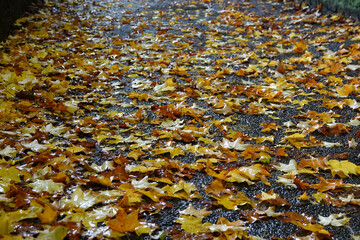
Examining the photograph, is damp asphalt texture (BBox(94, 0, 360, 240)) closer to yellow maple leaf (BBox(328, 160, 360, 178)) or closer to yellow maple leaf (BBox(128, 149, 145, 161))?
yellow maple leaf (BBox(328, 160, 360, 178))

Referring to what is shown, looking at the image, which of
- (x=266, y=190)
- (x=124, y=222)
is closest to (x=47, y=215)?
(x=124, y=222)

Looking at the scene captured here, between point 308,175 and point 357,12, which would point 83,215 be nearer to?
point 308,175

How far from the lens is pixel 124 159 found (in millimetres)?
2113

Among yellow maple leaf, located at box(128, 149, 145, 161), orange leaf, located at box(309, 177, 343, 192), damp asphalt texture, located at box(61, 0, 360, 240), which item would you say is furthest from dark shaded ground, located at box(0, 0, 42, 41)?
orange leaf, located at box(309, 177, 343, 192)

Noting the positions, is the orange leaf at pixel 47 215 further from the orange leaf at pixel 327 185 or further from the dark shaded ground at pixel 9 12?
the dark shaded ground at pixel 9 12

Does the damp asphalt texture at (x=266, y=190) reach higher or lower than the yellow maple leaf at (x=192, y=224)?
lower

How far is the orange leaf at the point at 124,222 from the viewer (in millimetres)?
1500

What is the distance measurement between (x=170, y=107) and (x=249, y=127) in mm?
729

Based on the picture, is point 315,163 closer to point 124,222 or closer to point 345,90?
point 124,222

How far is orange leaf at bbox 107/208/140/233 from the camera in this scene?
150cm

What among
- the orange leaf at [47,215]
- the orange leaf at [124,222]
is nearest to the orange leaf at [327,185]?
the orange leaf at [124,222]

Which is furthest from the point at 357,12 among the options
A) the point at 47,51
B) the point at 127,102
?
the point at 47,51

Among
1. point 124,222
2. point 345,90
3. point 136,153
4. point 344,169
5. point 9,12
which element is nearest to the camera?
point 124,222

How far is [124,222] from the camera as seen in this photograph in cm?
151
